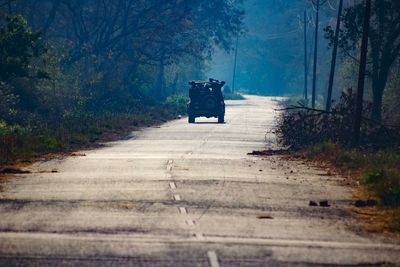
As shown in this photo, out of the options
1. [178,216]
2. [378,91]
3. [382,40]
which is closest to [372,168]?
[178,216]

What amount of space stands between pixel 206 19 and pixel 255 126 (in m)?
40.0

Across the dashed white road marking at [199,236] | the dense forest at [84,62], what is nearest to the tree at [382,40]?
the dense forest at [84,62]

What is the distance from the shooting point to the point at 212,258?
11.3 meters

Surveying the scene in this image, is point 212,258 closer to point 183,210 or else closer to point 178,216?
point 178,216

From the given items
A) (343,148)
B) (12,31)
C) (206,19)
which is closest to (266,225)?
(343,148)

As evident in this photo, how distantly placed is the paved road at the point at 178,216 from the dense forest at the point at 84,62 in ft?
28.0

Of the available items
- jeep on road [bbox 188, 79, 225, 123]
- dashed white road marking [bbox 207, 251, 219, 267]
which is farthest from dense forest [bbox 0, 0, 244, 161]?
dashed white road marking [bbox 207, 251, 219, 267]

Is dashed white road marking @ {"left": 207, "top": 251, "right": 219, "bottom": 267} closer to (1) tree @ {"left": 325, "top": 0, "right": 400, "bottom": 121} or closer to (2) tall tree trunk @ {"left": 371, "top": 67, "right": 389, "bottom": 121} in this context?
(1) tree @ {"left": 325, "top": 0, "right": 400, "bottom": 121}

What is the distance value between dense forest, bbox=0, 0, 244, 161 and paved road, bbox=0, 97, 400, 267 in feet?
28.0

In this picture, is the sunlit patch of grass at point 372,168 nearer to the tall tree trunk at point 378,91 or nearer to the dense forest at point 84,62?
→ the dense forest at point 84,62

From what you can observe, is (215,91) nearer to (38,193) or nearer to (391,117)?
(391,117)

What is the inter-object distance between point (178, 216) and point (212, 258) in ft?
12.7

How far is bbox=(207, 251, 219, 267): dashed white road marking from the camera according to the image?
1093cm

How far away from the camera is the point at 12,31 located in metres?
36.9
